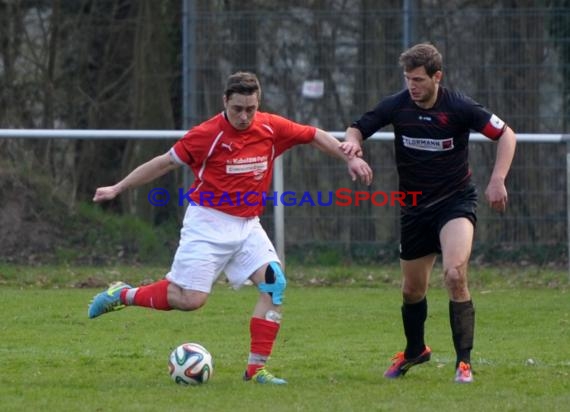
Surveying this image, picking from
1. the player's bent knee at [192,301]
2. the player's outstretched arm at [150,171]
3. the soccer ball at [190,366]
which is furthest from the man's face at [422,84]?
the soccer ball at [190,366]

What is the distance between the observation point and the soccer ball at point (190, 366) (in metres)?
7.53

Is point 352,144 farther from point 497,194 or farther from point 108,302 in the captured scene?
point 108,302

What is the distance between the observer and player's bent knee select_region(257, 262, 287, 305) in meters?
7.62

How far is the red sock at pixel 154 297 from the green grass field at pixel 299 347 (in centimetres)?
43

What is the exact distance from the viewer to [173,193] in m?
15.7

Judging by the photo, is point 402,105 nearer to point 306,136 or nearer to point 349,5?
point 306,136

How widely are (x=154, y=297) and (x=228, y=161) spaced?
897 mm

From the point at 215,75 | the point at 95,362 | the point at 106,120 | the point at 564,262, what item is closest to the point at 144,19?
the point at 106,120

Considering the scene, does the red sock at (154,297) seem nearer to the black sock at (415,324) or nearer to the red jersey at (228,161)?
the red jersey at (228,161)

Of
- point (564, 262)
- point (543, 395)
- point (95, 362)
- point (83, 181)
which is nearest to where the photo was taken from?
point (543, 395)

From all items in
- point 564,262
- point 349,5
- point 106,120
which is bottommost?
point 564,262

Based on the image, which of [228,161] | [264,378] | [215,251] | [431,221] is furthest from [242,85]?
[264,378]

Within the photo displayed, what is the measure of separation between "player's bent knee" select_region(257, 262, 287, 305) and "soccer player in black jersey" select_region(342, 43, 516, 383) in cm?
80

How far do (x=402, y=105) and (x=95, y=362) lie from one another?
2.53 m
